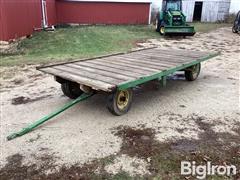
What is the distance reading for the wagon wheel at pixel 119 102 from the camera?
14.5ft

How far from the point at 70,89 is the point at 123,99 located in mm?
1189

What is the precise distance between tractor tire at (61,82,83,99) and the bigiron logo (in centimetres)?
267

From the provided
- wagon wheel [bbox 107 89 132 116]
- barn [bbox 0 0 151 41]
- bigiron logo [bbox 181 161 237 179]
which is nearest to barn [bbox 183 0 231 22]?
barn [bbox 0 0 151 41]

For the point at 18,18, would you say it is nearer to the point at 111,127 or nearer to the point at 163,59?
the point at 163,59

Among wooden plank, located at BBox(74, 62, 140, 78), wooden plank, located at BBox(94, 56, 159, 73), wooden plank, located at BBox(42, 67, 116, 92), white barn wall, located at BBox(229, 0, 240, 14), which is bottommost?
wooden plank, located at BBox(42, 67, 116, 92)

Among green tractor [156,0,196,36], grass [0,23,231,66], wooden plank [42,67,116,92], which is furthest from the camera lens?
green tractor [156,0,196,36]

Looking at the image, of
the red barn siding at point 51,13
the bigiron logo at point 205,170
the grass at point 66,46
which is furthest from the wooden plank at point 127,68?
the red barn siding at point 51,13

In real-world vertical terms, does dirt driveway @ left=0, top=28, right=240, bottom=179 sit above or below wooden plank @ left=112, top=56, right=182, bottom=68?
below

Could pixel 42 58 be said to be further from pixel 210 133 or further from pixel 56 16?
pixel 56 16

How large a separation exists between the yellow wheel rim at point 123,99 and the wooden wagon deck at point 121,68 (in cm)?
31

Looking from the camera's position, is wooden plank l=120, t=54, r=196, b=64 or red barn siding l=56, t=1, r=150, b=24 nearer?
wooden plank l=120, t=54, r=196, b=64

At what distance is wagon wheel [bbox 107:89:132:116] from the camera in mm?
4410

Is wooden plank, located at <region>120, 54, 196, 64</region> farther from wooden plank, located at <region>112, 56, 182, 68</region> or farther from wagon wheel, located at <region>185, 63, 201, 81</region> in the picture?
wagon wheel, located at <region>185, 63, 201, 81</region>

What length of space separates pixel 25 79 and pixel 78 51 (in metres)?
3.88
